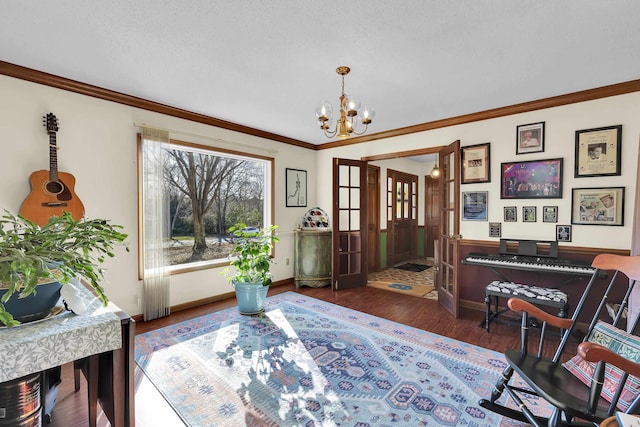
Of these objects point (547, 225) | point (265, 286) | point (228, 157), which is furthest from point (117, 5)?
point (547, 225)

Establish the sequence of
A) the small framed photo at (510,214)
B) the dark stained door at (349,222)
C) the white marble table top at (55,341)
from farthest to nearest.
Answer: the dark stained door at (349,222) < the small framed photo at (510,214) < the white marble table top at (55,341)

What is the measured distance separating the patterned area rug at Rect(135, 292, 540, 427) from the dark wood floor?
179 mm

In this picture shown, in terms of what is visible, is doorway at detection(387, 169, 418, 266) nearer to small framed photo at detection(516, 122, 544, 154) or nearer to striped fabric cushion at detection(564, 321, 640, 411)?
small framed photo at detection(516, 122, 544, 154)

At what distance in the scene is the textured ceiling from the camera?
1.75 m

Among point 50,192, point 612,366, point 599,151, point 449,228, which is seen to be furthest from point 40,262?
point 599,151

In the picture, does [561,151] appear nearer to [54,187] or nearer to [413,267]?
[413,267]

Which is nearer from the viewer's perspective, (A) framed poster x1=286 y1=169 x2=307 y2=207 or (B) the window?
(B) the window

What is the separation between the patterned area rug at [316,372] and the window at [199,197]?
1.03 m

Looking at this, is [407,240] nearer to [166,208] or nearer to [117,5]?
[166,208]

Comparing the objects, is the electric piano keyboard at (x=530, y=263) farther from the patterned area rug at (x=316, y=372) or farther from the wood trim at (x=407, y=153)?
the wood trim at (x=407, y=153)

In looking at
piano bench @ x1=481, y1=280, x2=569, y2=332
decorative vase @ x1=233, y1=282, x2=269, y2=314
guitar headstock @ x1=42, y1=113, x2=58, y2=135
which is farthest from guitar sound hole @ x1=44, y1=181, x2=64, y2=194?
piano bench @ x1=481, y1=280, x2=569, y2=332

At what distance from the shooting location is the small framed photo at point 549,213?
314 cm

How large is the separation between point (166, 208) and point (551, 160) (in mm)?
4359

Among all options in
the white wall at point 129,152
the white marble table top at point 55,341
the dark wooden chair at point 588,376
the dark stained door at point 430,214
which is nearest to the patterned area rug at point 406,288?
the white wall at point 129,152
